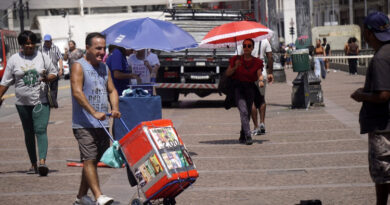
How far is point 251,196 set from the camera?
8.20 metres

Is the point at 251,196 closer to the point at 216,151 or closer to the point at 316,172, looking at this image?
the point at 316,172

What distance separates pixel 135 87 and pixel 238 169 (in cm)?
200

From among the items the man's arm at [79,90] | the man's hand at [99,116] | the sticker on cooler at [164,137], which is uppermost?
the man's arm at [79,90]

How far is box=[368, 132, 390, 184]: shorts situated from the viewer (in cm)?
642

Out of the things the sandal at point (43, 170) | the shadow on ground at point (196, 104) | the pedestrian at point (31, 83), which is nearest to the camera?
the sandal at point (43, 170)

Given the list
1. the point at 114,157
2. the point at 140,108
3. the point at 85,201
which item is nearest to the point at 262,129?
the point at 140,108

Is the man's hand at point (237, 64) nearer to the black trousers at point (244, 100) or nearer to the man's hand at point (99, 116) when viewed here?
the black trousers at point (244, 100)

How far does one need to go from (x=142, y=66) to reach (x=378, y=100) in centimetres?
676

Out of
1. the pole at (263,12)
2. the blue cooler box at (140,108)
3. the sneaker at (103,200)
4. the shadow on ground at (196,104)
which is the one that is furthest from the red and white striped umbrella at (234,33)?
the pole at (263,12)

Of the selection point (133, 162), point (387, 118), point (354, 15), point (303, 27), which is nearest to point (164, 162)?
point (133, 162)

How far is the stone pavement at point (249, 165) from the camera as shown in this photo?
8320 mm

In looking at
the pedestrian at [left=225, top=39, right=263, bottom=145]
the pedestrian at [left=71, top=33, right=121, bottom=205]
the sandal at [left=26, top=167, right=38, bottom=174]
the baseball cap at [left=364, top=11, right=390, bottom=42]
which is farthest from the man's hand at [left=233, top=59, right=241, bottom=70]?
the baseball cap at [left=364, top=11, right=390, bottom=42]

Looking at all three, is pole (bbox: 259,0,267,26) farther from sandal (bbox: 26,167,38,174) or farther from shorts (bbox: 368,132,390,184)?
shorts (bbox: 368,132,390,184)

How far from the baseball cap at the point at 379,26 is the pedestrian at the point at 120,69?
18.7 ft
